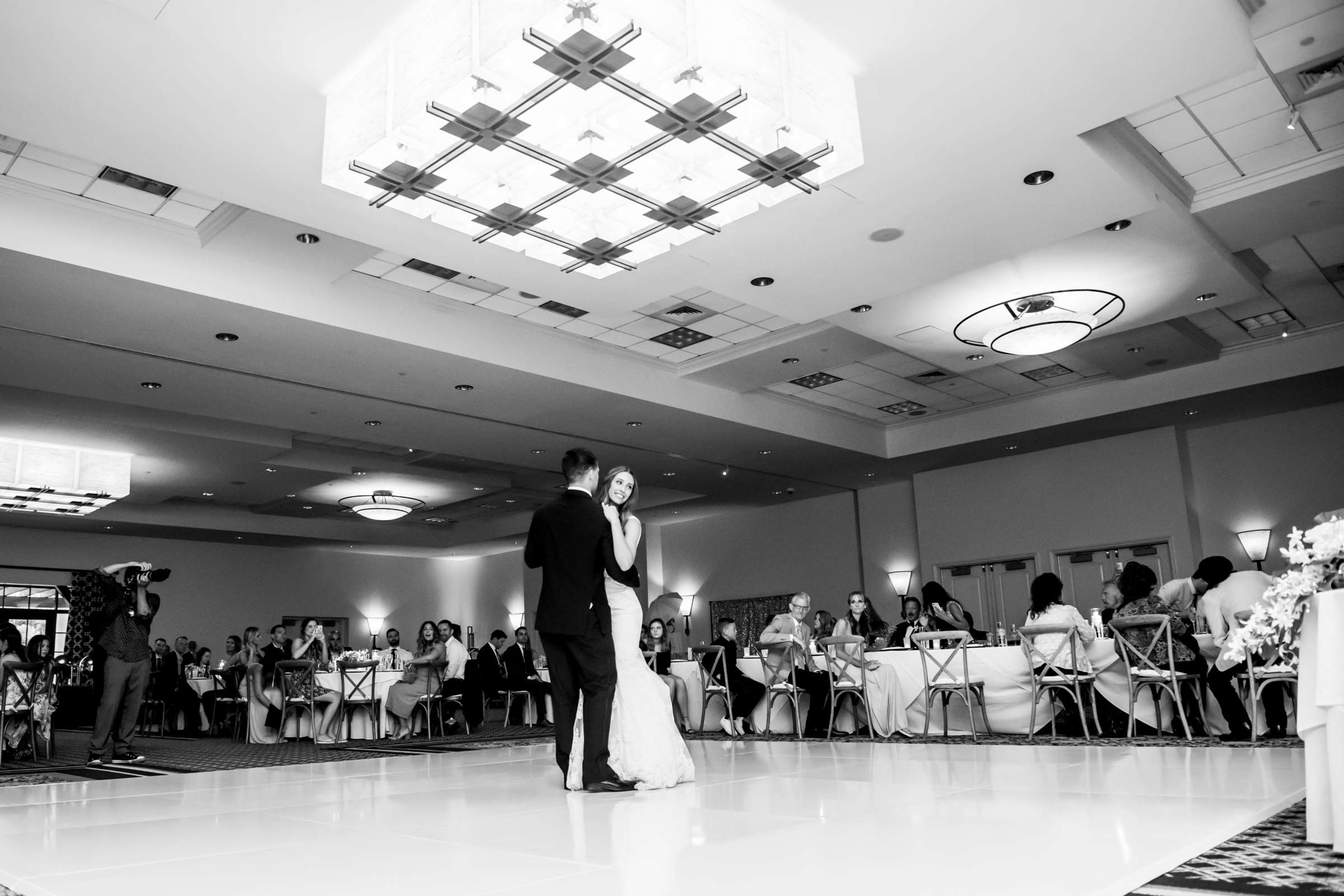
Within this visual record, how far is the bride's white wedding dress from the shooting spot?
4.54 meters

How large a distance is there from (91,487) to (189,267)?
22.7 feet

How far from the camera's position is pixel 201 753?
29.1 ft

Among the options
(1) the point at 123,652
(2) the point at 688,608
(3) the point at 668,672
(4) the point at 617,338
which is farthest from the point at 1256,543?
(1) the point at 123,652

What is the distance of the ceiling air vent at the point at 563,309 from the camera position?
8.89m

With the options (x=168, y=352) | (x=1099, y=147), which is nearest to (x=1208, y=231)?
(x=1099, y=147)

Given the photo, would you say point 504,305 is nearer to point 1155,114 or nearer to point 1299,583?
point 1155,114

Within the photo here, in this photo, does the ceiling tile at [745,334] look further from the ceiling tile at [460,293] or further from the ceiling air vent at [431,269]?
the ceiling air vent at [431,269]

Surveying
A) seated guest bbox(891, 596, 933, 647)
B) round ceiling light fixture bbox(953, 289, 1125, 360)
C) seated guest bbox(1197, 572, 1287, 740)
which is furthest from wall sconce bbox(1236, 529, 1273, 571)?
seated guest bbox(1197, 572, 1287, 740)

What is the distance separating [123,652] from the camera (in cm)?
743

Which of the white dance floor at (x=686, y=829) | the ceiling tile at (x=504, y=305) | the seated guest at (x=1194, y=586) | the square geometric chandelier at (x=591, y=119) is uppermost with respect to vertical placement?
the ceiling tile at (x=504, y=305)

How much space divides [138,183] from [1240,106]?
7.36 meters

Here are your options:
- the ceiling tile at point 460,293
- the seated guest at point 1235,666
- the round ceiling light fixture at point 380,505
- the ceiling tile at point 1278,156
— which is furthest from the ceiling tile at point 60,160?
the round ceiling light fixture at point 380,505

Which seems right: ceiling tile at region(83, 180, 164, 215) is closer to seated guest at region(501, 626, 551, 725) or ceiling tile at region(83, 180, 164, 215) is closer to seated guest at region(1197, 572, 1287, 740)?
seated guest at region(501, 626, 551, 725)

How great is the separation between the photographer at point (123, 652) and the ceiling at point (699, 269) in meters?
2.10
